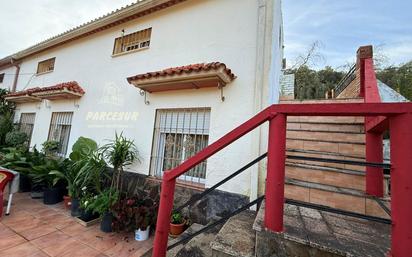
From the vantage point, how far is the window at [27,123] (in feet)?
27.9

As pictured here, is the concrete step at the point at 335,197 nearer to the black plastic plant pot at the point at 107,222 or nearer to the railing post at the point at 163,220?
the railing post at the point at 163,220

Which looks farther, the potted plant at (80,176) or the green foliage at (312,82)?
the green foliage at (312,82)

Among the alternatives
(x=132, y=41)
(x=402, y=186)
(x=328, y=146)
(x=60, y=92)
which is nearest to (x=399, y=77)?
(x=328, y=146)

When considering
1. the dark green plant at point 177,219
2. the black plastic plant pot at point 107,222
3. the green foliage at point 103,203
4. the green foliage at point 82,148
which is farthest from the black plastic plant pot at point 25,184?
the dark green plant at point 177,219

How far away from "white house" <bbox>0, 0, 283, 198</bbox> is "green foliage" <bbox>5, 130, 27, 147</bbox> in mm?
827

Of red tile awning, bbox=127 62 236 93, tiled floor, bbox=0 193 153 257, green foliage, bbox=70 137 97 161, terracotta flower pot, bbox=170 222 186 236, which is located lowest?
tiled floor, bbox=0 193 153 257

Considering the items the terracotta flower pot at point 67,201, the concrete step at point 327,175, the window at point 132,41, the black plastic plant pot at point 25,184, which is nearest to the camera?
the concrete step at point 327,175

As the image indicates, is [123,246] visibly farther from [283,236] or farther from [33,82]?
[33,82]

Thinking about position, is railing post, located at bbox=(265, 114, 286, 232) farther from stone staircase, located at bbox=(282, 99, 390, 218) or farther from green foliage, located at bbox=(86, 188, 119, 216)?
green foliage, located at bbox=(86, 188, 119, 216)

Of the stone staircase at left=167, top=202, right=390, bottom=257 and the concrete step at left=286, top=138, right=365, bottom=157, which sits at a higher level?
the concrete step at left=286, top=138, right=365, bottom=157

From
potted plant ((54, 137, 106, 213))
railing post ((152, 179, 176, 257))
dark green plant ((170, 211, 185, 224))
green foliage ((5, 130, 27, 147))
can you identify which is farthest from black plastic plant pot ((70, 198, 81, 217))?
green foliage ((5, 130, 27, 147))

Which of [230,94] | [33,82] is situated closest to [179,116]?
[230,94]

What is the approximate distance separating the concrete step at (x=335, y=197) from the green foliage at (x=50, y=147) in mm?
7935

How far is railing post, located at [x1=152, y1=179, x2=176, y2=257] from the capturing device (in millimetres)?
1680
